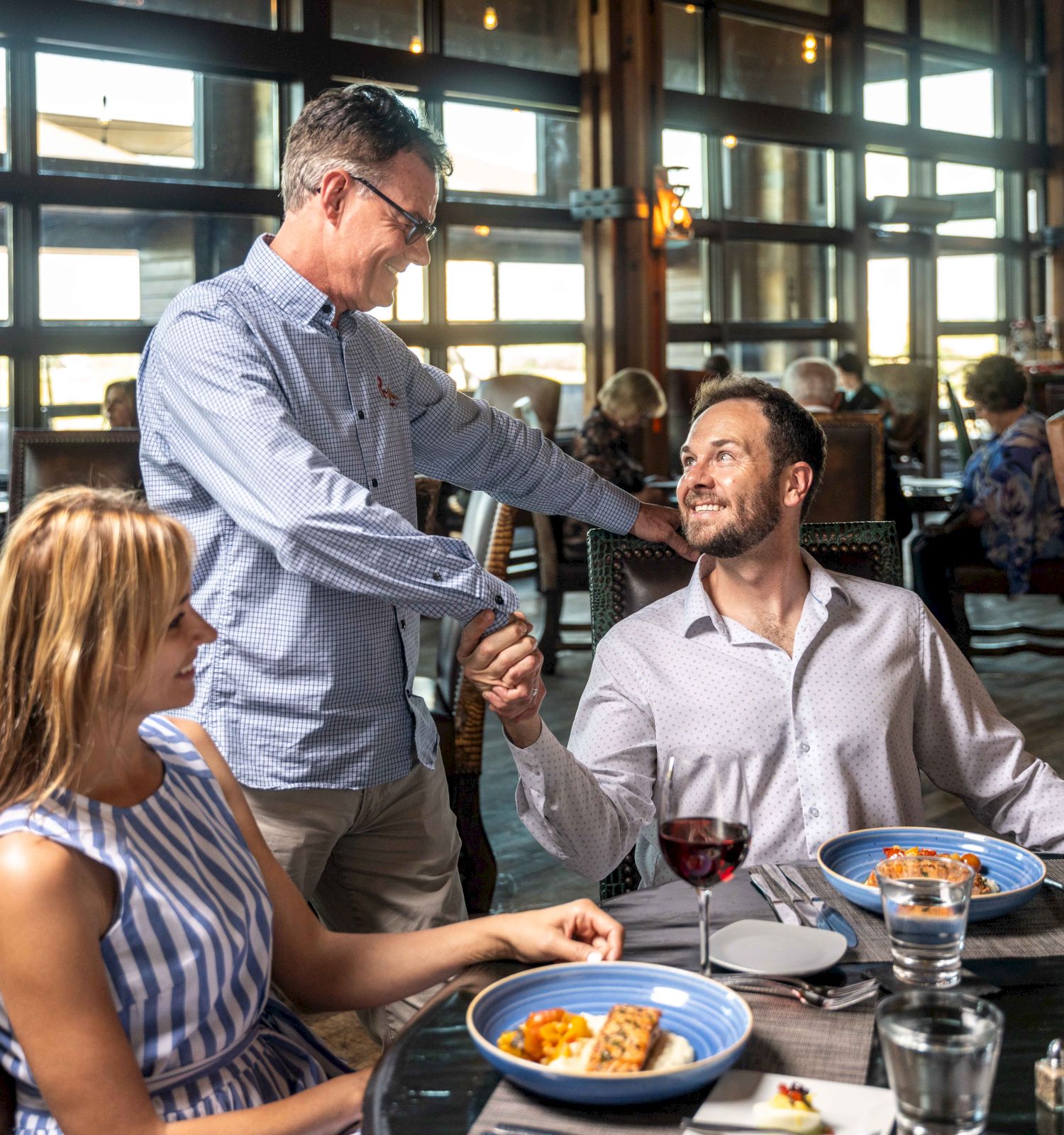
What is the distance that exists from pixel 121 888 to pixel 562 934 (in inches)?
16.6

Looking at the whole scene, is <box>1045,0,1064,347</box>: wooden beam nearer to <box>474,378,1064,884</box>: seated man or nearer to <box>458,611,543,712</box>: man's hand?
<box>474,378,1064,884</box>: seated man

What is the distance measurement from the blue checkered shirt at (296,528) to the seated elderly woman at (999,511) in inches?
139

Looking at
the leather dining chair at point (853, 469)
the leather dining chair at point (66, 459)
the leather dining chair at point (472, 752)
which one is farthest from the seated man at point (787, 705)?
the leather dining chair at point (66, 459)

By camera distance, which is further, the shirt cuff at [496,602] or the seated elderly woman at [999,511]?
the seated elderly woman at [999,511]

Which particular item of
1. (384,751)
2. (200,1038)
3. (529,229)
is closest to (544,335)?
(529,229)

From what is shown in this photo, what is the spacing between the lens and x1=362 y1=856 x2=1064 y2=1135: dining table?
995 mm

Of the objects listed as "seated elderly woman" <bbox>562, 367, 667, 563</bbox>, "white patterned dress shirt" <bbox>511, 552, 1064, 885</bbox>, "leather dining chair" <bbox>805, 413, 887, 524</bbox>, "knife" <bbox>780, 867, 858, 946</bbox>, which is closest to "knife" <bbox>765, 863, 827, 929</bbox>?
"knife" <bbox>780, 867, 858, 946</bbox>

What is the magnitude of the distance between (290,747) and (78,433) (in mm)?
2413

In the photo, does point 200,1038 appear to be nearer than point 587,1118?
No

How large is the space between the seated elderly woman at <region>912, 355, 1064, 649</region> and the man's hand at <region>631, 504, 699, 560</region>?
3.09 metres

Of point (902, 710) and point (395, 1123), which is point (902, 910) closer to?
point (395, 1123)

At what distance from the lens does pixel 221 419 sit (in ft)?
5.83

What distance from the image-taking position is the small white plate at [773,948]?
121 cm

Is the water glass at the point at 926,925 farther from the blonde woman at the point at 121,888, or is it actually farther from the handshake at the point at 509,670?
the handshake at the point at 509,670
